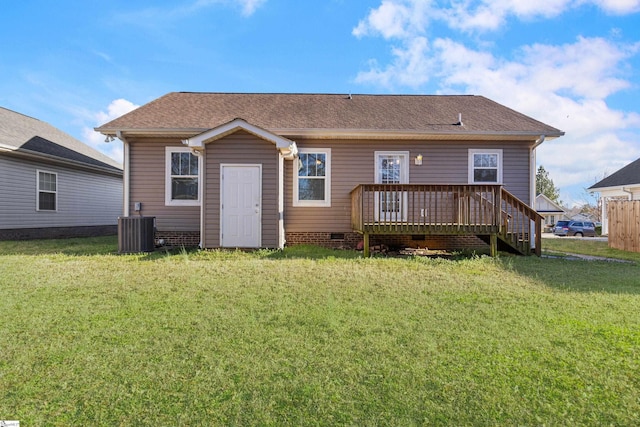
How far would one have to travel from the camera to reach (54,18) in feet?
35.8

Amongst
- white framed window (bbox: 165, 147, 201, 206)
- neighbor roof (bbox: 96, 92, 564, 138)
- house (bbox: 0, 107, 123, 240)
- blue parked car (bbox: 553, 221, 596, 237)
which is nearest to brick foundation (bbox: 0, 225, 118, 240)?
house (bbox: 0, 107, 123, 240)

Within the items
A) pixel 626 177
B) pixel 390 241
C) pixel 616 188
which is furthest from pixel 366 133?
pixel 626 177

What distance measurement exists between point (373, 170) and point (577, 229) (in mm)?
21955

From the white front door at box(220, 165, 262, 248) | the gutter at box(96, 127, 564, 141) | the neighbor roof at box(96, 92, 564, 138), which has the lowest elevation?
the white front door at box(220, 165, 262, 248)

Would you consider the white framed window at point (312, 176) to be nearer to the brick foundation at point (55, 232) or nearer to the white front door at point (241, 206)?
the white front door at point (241, 206)

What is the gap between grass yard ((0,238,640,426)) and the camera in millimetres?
2070

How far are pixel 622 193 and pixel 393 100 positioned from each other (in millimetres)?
16012

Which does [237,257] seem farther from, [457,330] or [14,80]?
[14,80]

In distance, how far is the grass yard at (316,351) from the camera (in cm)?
207

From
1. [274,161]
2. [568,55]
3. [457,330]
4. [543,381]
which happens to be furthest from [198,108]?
[568,55]

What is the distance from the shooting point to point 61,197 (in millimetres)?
12758

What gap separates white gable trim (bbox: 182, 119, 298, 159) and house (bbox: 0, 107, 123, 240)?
7372mm

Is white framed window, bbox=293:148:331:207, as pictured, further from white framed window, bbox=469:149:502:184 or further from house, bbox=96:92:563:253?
white framed window, bbox=469:149:502:184

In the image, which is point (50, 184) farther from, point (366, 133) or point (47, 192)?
point (366, 133)
